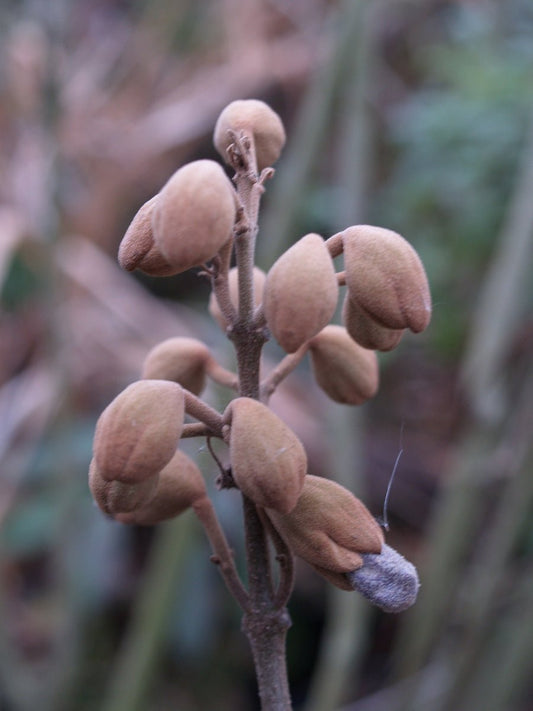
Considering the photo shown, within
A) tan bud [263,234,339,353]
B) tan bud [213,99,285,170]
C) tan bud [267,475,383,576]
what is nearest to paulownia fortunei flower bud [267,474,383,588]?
Result: tan bud [267,475,383,576]

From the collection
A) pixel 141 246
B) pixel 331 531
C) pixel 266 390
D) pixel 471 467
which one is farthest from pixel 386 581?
pixel 471 467

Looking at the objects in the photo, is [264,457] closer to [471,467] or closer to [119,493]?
[119,493]

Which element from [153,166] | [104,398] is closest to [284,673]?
[104,398]

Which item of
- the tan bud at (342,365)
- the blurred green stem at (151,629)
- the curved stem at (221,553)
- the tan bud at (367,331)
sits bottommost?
the blurred green stem at (151,629)

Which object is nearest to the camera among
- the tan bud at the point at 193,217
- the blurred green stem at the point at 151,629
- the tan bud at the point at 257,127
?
the tan bud at the point at 193,217

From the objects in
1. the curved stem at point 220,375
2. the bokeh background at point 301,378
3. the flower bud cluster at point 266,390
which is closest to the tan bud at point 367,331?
the flower bud cluster at point 266,390

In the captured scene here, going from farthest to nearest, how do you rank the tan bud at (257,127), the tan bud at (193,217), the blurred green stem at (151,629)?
the blurred green stem at (151,629) → the tan bud at (257,127) → the tan bud at (193,217)

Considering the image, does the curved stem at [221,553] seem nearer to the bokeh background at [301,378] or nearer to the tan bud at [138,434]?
the tan bud at [138,434]

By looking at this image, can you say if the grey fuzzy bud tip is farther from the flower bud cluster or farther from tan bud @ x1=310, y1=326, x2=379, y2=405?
tan bud @ x1=310, y1=326, x2=379, y2=405
